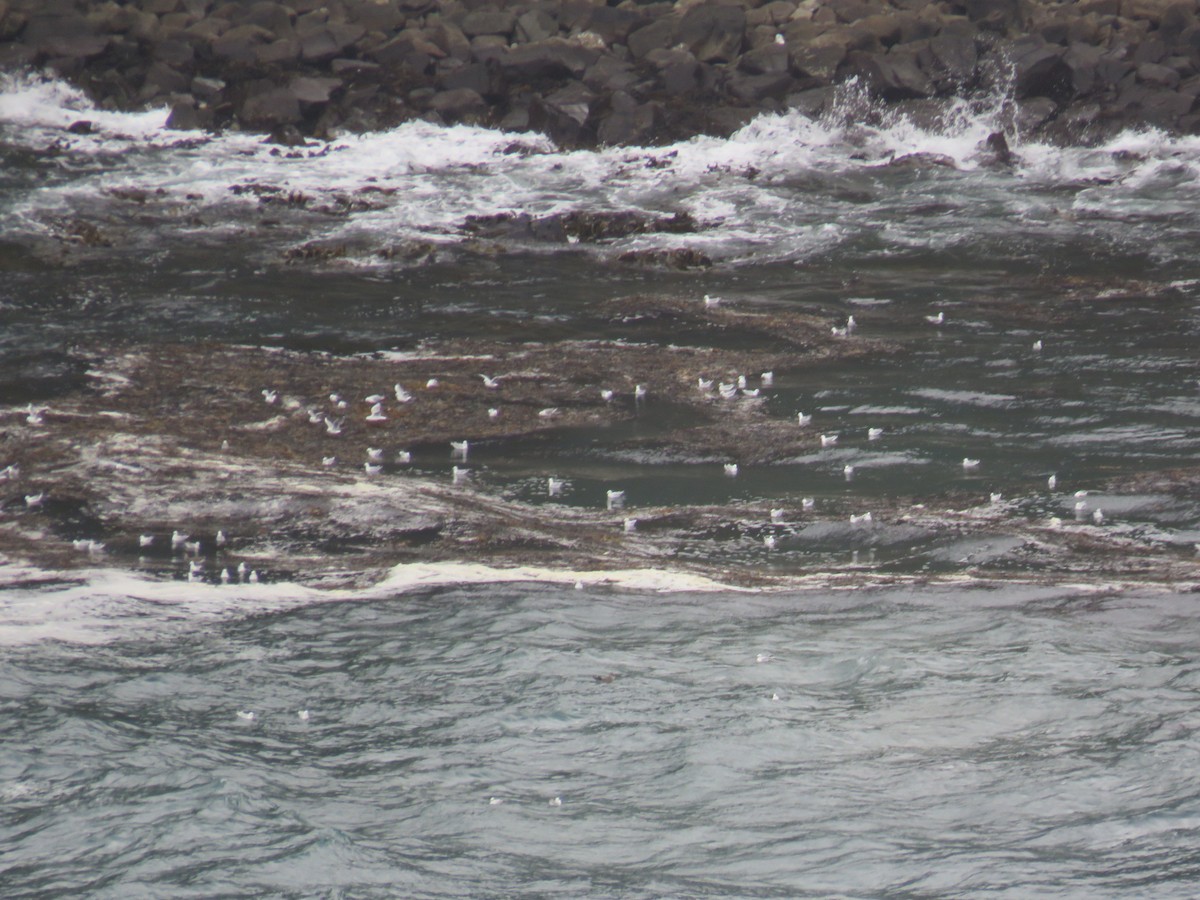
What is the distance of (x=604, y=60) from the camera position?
22859mm

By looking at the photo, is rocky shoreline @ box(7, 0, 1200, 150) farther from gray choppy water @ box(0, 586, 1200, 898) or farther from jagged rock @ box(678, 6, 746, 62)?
gray choppy water @ box(0, 586, 1200, 898)

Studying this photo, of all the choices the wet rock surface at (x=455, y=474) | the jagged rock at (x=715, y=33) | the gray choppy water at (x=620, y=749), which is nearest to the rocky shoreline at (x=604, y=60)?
the jagged rock at (x=715, y=33)

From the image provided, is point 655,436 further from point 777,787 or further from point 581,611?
point 777,787

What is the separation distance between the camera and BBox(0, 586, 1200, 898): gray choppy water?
5340mm

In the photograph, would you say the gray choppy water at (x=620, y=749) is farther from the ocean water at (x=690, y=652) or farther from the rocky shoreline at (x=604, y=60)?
the rocky shoreline at (x=604, y=60)

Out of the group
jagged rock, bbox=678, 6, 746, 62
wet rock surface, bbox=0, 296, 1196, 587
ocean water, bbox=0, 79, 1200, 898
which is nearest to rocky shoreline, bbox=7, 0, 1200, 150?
jagged rock, bbox=678, 6, 746, 62

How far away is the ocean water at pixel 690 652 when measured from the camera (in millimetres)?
5465

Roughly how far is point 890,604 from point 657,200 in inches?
453

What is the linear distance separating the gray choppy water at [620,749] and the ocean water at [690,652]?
2 centimetres

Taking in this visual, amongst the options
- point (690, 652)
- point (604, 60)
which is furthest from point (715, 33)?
point (690, 652)

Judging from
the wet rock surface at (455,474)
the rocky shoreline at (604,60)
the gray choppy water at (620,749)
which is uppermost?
the rocky shoreline at (604,60)

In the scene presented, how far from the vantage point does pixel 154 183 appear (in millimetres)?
19125

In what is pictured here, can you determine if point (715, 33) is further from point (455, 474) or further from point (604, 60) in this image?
point (455, 474)

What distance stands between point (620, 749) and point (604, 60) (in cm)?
1794
